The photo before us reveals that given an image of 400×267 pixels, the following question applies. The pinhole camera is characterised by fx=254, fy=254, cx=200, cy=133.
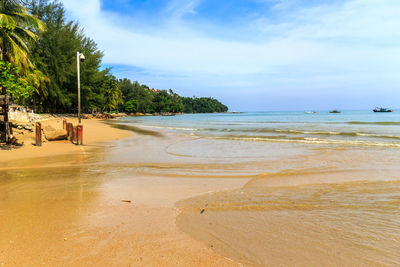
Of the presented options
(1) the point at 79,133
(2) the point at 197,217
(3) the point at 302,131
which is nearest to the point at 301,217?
(2) the point at 197,217

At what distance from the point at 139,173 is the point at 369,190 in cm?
522

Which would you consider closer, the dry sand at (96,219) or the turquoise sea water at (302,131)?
the dry sand at (96,219)

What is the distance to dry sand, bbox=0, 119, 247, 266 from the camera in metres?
2.47

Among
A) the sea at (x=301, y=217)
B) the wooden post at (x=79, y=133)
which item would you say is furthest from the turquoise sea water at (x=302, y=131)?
the sea at (x=301, y=217)

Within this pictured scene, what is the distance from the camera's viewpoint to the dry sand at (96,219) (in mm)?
2473

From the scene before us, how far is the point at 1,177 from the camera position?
19.1 ft

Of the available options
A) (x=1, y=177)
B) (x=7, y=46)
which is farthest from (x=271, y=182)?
(x=7, y=46)

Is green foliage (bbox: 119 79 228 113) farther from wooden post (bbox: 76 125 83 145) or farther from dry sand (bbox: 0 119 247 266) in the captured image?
dry sand (bbox: 0 119 247 266)

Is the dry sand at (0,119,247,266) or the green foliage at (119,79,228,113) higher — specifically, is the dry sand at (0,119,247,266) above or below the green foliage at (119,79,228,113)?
below

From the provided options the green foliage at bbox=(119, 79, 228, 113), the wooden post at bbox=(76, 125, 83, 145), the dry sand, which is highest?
the green foliage at bbox=(119, 79, 228, 113)

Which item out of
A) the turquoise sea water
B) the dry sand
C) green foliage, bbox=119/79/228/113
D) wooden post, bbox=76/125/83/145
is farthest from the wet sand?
green foliage, bbox=119/79/228/113

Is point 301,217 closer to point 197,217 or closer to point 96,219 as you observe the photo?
point 197,217

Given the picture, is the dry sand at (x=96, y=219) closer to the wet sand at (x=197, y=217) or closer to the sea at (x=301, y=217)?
the wet sand at (x=197, y=217)

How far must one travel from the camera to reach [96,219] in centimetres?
342
